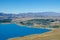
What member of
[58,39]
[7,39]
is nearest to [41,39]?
[58,39]

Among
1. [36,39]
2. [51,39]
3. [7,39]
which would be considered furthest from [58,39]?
[7,39]

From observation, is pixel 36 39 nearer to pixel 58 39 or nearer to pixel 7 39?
pixel 58 39

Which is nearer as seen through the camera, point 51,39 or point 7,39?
point 51,39

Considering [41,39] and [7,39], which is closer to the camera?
[41,39]

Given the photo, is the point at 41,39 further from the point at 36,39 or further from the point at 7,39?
the point at 7,39

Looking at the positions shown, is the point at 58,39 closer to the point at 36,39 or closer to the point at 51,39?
the point at 51,39

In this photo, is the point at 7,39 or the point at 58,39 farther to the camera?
the point at 7,39

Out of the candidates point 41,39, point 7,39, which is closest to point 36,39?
point 41,39
